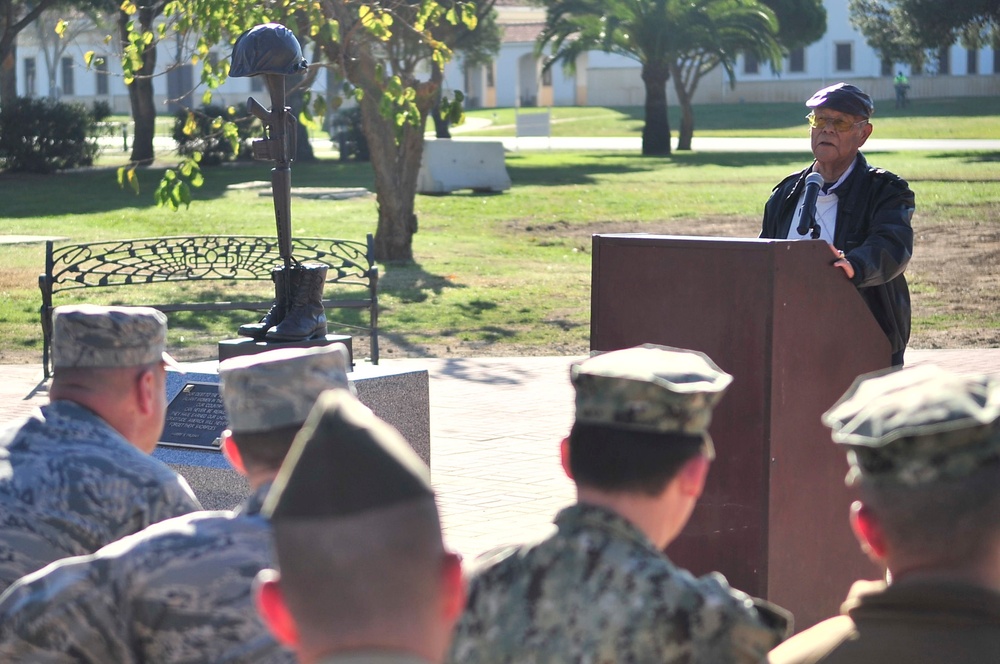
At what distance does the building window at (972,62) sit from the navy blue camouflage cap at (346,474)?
75.1 metres

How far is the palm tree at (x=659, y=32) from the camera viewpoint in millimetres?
41469

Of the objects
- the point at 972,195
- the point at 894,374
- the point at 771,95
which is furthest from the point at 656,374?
the point at 771,95

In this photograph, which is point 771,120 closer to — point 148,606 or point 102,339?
point 102,339

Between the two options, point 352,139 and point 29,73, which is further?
point 29,73

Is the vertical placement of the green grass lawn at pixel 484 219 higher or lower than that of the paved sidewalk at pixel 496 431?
higher

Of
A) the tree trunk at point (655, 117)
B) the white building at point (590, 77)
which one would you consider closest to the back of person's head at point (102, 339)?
the tree trunk at point (655, 117)

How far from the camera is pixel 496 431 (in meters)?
8.70

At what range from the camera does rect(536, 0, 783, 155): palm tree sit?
41.5 m

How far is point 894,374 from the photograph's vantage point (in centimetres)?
235

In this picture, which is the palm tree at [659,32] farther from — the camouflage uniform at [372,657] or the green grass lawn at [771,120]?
the camouflage uniform at [372,657]

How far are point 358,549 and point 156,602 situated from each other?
978 mm

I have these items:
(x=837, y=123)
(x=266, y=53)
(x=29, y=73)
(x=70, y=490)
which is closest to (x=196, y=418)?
(x=266, y=53)

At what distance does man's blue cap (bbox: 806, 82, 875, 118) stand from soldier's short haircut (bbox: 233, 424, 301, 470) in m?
2.87

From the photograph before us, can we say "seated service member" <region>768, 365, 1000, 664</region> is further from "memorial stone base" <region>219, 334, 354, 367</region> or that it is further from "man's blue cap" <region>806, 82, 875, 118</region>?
"memorial stone base" <region>219, 334, 354, 367</region>
